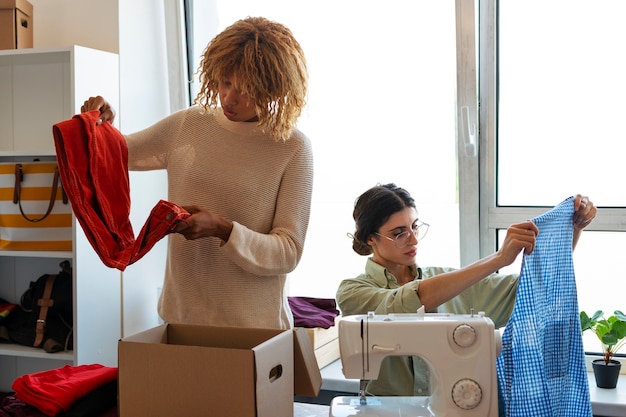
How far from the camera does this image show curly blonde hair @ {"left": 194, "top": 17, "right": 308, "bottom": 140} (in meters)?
1.75

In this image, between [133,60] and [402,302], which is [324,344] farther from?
[133,60]

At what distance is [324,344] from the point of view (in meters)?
2.88

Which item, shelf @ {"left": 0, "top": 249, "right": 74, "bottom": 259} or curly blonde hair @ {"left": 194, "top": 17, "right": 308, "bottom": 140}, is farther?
shelf @ {"left": 0, "top": 249, "right": 74, "bottom": 259}

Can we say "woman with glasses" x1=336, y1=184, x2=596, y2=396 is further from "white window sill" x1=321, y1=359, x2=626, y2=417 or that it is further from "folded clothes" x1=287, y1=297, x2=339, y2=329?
"folded clothes" x1=287, y1=297, x2=339, y2=329

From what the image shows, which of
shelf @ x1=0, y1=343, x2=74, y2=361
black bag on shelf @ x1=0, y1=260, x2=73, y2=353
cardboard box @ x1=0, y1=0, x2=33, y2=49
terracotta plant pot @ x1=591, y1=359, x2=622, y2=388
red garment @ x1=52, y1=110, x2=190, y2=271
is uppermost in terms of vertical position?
cardboard box @ x1=0, y1=0, x2=33, y2=49

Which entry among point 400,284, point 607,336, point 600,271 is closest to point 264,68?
point 400,284

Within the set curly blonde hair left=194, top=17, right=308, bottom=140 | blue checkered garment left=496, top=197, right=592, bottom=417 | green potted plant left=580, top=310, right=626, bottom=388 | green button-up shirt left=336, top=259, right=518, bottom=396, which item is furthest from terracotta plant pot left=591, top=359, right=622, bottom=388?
curly blonde hair left=194, top=17, right=308, bottom=140

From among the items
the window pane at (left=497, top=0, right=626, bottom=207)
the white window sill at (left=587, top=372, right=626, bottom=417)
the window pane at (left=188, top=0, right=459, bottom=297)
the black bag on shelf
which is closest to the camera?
the white window sill at (left=587, top=372, right=626, bottom=417)

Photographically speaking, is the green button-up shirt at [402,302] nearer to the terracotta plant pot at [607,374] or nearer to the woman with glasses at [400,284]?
the woman with glasses at [400,284]

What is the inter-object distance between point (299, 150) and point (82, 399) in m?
0.76

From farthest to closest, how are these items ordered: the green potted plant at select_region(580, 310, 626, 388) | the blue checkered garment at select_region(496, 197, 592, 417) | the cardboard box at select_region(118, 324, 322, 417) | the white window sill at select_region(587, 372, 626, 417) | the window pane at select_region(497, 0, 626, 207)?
the window pane at select_region(497, 0, 626, 207)
the green potted plant at select_region(580, 310, 626, 388)
the white window sill at select_region(587, 372, 626, 417)
the blue checkered garment at select_region(496, 197, 592, 417)
the cardboard box at select_region(118, 324, 322, 417)

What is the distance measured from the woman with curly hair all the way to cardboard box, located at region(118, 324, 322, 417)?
1.23 feet

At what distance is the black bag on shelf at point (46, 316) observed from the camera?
2.85 metres

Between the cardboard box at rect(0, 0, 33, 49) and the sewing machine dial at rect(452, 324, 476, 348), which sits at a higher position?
the cardboard box at rect(0, 0, 33, 49)
